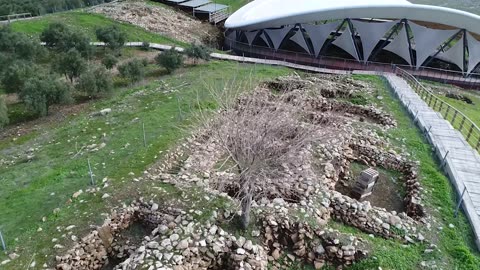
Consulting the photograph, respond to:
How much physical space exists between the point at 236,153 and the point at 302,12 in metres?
30.4

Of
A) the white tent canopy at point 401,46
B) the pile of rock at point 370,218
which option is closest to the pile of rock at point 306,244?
the pile of rock at point 370,218

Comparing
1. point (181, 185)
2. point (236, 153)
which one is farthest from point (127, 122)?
point (236, 153)

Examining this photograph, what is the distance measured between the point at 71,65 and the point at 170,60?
7.37m

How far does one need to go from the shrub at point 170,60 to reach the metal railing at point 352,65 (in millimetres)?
13348

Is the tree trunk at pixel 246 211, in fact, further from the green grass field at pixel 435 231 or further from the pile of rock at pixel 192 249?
the green grass field at pixel 435 231

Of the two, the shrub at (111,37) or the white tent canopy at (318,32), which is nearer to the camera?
the shrub at (111,37)

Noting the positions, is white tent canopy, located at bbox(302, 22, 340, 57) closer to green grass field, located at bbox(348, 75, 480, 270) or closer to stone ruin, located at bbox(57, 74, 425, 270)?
green grass field, located at bbox(348, 75, 480, 270)

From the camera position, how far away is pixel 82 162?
1499cm

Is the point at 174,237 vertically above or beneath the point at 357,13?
beneath

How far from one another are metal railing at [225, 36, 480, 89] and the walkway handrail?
10.1 ft

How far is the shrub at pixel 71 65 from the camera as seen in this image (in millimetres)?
26062

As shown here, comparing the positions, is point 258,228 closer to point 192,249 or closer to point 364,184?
point 192,249

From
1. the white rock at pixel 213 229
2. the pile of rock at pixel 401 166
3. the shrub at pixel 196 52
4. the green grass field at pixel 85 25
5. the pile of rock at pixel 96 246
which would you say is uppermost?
the green grass field at pixel 85 25

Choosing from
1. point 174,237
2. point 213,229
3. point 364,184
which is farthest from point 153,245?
point 364,184
